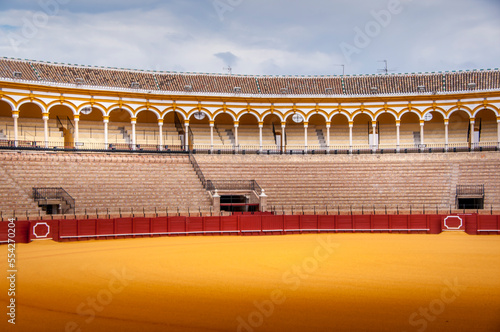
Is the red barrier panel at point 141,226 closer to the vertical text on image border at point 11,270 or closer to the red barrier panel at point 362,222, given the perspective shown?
the vertical text on image border at point 11,270

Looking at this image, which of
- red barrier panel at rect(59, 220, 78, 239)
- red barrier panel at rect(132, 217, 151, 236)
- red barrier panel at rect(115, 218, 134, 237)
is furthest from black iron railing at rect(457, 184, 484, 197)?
red barrier panel at rect(59, 220, 78, 239)

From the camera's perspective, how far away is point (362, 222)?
23.2 metres

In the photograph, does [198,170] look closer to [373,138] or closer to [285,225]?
[285,225]

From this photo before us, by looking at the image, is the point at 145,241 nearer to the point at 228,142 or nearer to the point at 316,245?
the point at 316,245

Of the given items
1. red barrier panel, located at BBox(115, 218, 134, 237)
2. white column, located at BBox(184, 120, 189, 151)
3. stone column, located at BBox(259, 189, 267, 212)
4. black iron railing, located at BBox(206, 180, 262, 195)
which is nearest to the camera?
red barrier panel, located at BBox(115, 218, 134, 237)

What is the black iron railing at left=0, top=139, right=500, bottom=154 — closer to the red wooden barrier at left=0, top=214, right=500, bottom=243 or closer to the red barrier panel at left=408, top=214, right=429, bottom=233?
the red wooden barrier at left=0, top=214, right=500, bottom=243

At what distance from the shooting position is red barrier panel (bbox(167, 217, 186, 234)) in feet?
72.3

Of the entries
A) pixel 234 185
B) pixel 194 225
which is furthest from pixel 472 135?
pixel 194 225

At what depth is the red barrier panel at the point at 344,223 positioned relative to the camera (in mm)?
23125

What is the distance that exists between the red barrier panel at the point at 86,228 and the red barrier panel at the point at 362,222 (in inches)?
452

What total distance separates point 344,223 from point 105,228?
10630 mm

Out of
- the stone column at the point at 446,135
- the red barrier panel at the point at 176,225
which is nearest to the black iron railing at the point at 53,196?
the red barrier panel at the point at 176,225

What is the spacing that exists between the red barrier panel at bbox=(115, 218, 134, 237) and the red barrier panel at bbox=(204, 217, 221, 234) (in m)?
3.29

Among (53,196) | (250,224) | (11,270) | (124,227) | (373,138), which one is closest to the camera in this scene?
(11,270)
